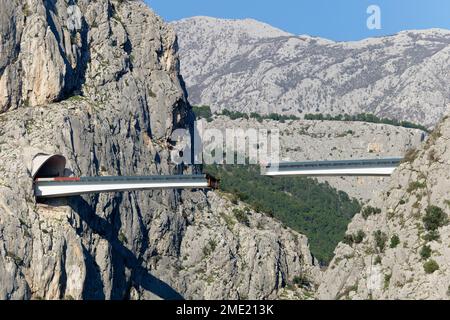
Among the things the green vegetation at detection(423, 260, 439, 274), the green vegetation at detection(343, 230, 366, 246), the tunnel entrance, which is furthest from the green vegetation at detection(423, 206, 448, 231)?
the tunnel entrance

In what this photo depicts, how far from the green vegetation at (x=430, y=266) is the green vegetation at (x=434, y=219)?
230 inches

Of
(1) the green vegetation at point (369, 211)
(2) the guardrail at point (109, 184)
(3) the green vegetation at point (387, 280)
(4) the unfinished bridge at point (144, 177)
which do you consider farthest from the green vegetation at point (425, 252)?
(2) the guardrail at point (109, 184)

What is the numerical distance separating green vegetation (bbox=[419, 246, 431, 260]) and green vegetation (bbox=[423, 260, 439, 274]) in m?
0.97

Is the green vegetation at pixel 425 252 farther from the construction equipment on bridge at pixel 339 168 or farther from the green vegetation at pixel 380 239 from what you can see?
the construction equipment on bridge at pixel 339 168

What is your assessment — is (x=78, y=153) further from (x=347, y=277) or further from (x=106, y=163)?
(x=347, y=277)

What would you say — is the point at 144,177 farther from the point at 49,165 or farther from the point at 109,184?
the point at 49,165

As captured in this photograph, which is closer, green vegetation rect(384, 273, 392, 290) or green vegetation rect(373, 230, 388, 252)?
green vegetation rect(384, 273, 392, 290)

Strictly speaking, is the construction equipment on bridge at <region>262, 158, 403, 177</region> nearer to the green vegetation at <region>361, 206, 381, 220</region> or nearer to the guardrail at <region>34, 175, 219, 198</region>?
the guardrail at <region>34, 175, 219, 198</region>

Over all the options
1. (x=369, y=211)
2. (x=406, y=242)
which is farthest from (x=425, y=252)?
(x=369, y=211)

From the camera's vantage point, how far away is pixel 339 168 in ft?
515

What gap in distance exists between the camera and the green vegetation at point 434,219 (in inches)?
4751

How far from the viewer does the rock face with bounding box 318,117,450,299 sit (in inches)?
4562

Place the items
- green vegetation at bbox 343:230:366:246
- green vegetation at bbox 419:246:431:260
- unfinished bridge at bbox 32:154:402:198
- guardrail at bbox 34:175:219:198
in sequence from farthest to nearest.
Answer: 1. guardrail at bbox 34:175:219:198
2. unfinished bridge at bbox 32:154:402:198
3. green vegetation at bbox 343:230:366:246
4. green vegetation at bbox 419:246:431:260
